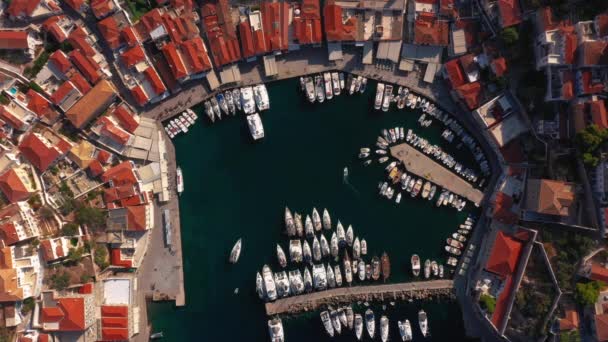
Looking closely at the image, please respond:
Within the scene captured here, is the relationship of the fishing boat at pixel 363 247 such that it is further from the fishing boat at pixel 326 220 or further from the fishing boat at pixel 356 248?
the fishing boat at pixel 326 220

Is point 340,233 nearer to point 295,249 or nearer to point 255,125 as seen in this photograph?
point 295,249

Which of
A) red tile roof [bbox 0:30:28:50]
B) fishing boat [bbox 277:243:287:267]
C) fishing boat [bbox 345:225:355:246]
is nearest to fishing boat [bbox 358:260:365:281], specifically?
fishing boat [bbox 345:225:355:246]

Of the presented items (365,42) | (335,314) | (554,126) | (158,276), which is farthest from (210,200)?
(554,126)

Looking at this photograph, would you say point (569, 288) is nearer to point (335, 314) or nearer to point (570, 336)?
point (570, 336)

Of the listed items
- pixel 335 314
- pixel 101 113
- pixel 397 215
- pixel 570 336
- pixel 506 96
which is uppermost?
pixel 101 113

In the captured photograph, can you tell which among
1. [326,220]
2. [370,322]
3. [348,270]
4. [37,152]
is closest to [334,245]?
[326,220]

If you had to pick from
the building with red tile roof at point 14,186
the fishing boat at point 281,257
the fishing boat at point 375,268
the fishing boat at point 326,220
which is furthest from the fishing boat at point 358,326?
the building with red tile roof at point 14,186
